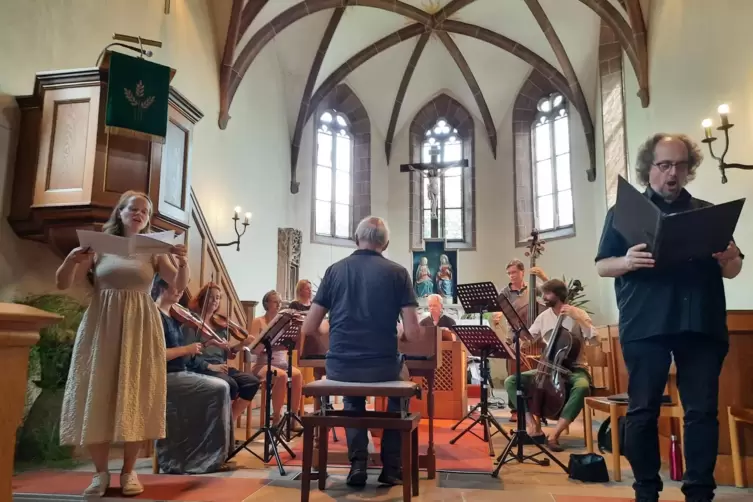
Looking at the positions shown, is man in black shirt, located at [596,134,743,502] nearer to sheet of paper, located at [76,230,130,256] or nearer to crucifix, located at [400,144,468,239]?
sheet of paper, located at [76,230,130,256]

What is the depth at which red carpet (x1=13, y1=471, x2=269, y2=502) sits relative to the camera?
314 centimetres

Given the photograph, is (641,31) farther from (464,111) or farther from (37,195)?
(37,195)

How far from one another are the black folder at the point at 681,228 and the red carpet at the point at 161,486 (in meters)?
2.33

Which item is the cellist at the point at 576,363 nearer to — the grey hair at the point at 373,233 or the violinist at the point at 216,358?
the grey hair at the point at 373,233

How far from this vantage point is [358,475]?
3369 mm

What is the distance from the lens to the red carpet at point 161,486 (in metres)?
3.14

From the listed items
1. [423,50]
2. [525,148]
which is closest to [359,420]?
[525,148]

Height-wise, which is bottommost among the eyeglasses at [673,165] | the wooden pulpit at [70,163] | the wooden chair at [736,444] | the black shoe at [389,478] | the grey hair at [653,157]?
the black shoe at [389,478]

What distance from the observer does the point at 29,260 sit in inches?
174

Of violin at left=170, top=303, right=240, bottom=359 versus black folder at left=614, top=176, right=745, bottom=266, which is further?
violin at left=170, top=303, right=240, bottom=359

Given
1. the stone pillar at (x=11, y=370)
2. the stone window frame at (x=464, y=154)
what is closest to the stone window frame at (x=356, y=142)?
the stone window frame at (x=464, y=154)

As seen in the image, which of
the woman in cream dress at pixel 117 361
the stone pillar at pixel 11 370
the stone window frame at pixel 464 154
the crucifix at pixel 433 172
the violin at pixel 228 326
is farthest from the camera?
the stone window frame at pixel 464 154

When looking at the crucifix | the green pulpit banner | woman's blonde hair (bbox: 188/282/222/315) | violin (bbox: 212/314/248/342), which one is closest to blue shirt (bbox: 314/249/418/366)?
woman's blonde hair (bbox: 188/282/222/315)

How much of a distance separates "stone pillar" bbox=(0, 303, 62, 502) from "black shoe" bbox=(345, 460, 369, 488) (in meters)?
2.35
